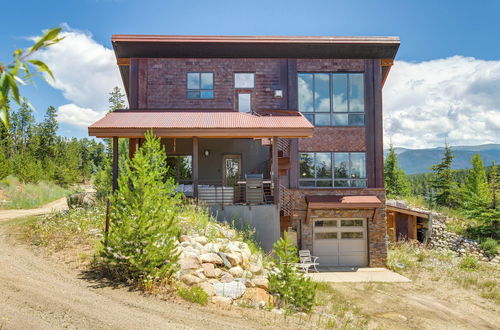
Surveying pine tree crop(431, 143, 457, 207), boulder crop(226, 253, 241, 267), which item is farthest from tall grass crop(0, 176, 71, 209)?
pine tree crop(431, 143, 457, 207)

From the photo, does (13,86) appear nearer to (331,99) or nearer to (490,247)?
(331,99)

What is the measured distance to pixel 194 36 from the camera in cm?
1596

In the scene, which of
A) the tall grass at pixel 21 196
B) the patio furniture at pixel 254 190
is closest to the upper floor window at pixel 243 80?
the patio furniture at pixel 254 190

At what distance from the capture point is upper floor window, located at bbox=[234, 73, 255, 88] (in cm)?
1634

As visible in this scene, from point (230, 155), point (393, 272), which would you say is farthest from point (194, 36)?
point (393, 272)

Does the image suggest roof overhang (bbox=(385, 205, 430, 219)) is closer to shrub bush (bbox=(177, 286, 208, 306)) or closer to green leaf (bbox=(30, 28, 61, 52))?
shrub bush (bbox=(177, 286, 208, 306))

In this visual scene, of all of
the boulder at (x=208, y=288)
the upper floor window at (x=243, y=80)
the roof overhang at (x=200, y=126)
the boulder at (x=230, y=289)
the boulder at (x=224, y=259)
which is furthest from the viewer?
the upper floor window at (x=243, y=80)

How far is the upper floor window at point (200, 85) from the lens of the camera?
16312mm

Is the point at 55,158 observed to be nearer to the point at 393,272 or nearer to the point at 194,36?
the point at 194,36

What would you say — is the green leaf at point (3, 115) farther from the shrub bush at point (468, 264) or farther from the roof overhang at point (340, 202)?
the shrub bush at point (468, 264)

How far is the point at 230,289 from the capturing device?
24.4ft

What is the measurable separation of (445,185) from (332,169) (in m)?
18.9

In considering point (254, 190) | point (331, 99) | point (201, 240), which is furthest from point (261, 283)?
point (331, 99)

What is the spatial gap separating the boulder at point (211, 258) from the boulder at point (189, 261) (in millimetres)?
179
